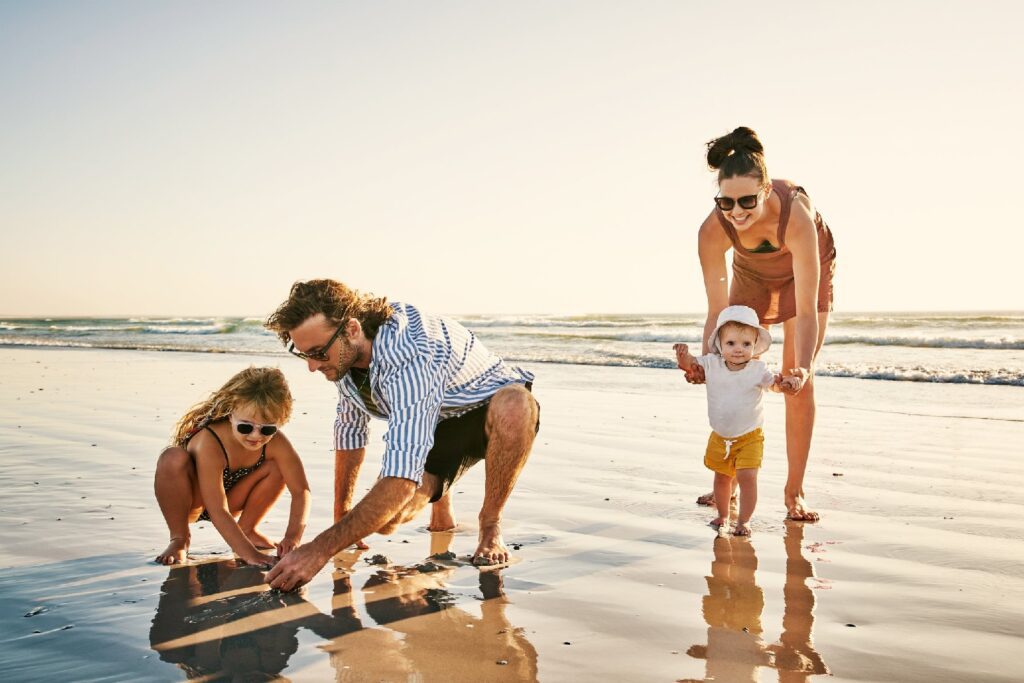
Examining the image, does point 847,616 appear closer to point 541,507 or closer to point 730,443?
point 730,443

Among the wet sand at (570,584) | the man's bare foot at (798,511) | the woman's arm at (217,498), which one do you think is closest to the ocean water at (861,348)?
the wet sand at (570,584)

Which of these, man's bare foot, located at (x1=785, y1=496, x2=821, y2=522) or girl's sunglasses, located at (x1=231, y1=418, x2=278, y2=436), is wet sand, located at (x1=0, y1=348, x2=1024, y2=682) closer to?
man's bare foot, located at (x1=785, y1=496, x2=821, y2=522)

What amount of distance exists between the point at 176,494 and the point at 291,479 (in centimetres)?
45

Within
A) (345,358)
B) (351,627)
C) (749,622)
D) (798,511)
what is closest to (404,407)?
(345,358)

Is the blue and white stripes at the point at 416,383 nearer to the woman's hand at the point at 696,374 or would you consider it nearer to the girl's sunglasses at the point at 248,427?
the girl's sunglasses at the point at 248,427

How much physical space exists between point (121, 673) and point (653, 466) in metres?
3.83

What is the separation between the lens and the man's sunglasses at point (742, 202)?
417 centimetres

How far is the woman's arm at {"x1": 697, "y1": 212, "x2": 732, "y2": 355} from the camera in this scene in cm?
463

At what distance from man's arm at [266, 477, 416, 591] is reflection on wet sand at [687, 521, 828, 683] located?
40.6 inches

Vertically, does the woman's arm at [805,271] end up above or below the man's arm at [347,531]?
above

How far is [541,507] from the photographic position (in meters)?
4.50

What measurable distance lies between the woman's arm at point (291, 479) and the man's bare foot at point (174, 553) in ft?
1.24

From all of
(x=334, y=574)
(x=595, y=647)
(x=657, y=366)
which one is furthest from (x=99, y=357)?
(x=595, y=647)

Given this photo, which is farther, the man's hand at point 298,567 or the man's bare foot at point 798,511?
the man's bare foot at point 798,511
